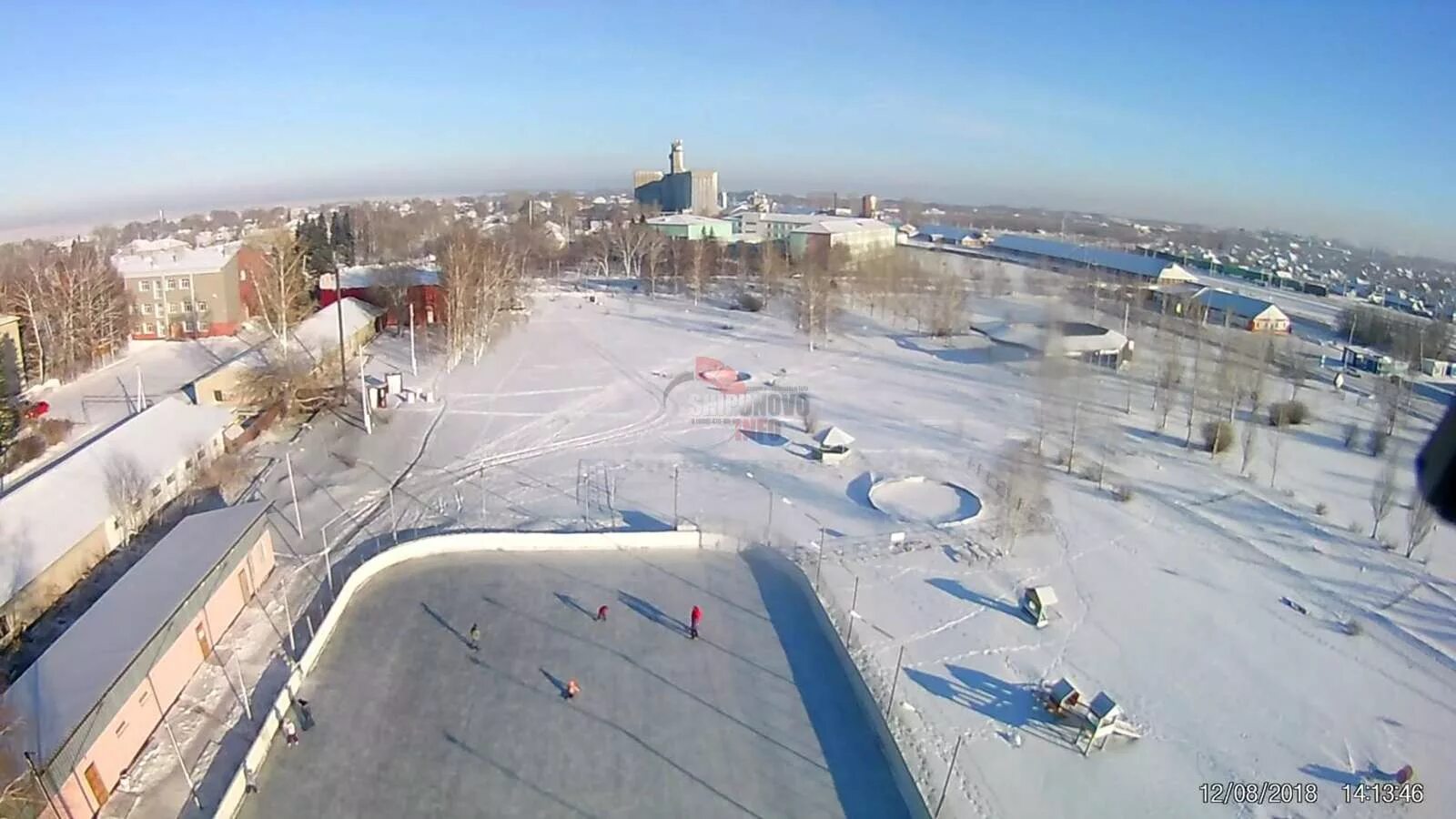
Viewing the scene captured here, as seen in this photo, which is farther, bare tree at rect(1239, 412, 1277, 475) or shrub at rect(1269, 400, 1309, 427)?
shrub at rect(1269, 400, 1309, 427)

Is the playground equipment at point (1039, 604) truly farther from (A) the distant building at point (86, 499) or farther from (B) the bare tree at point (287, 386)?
(B) the bare tree at point (287, 386)

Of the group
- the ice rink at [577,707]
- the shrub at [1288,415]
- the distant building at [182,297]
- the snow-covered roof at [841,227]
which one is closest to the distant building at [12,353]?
the distant building at [182,297]

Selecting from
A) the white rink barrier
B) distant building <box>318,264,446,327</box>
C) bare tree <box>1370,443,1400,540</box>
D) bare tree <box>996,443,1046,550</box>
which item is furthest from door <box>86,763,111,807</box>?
distant building <box>318,264,446,327</box>

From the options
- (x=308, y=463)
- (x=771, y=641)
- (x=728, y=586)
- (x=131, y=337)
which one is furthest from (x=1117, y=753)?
(x=131, y=337)

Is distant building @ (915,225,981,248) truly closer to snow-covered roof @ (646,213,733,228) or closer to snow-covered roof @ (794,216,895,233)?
snow-covered roof @ (794,216,895,233)

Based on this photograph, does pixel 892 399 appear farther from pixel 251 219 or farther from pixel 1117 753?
pixel 251 219

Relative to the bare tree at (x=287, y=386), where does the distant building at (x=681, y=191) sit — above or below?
above
